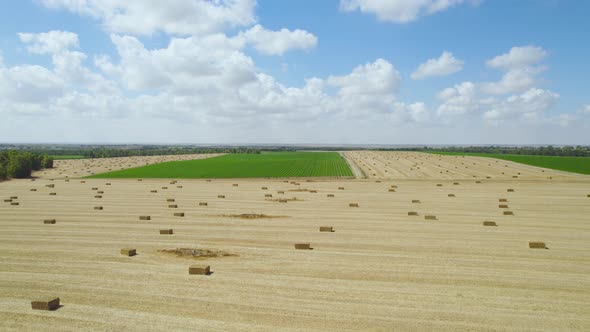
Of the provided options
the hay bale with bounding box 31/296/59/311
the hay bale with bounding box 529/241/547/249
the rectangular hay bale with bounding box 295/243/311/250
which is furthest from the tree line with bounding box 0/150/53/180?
the hay bale with bounding box 529/241/547/249

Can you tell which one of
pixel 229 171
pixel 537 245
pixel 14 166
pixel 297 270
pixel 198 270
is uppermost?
pixel 537 245

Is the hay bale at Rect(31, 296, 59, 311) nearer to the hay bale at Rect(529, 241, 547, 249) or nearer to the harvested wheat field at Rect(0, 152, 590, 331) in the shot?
the harvested wheat field at Rect(0, 152, 590, 331)

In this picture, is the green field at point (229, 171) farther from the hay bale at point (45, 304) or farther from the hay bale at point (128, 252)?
the hay bale at point (45, 304)

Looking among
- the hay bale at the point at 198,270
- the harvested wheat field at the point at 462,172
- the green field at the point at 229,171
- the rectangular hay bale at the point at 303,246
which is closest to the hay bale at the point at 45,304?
the hay bale at the point at 198,270

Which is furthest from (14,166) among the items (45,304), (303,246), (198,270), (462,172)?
(462,172)

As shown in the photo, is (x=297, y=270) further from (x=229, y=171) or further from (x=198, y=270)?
(x=229, y=171)

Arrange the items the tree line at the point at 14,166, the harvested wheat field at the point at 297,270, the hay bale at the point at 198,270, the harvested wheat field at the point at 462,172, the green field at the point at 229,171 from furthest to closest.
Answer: the green field at the point at 229,171
the tree line at the point at 14,166
the harvested wheat field at the point at 462,172
the hay bale at the point at 198,270
the harvested wheat field at the point at 297,270

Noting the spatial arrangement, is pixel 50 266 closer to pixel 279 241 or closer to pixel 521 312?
pixel 279 241

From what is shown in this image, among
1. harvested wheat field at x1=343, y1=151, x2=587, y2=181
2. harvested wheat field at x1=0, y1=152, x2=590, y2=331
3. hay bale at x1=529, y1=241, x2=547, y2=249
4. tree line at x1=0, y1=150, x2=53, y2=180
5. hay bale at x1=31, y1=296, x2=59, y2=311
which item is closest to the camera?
harvested wheat field at x1=0, y1=152, x2=590, y2=331

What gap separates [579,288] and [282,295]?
35.8 ft

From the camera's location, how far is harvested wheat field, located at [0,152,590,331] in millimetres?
13281

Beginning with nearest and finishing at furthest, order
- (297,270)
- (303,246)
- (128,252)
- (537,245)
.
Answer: (297,270) → (128,252) → (537,245) → (303,246)

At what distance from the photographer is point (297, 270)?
1820cm

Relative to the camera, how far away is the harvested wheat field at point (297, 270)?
43.6ft
